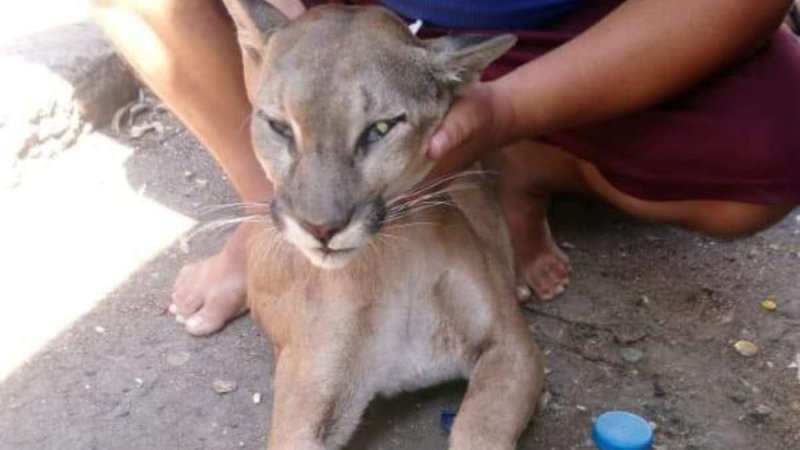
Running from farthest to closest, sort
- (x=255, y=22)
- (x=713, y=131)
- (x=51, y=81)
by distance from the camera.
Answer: (x=51, y=81) → (x=713, y=131) → (x=255, y=22)

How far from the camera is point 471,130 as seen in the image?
6.97ft

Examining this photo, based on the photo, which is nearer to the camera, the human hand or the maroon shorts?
the human hand

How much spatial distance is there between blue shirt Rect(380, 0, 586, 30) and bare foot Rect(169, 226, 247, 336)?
659 millimetres

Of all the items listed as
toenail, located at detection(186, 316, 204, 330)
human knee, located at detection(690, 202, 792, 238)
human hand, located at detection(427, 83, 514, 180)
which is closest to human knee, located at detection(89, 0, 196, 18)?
toenail, located at detection(186, 316, 204, 330)

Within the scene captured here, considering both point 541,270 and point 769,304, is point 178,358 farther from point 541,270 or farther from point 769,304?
point 769,304

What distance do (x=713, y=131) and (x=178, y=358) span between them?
4.04 feet

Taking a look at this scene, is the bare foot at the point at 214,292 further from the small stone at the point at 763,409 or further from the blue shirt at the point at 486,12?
the small stone at the point at 763,409

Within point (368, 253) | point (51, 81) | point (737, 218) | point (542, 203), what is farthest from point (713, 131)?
point (51, 81)

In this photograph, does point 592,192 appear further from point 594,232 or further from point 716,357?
point 716,357

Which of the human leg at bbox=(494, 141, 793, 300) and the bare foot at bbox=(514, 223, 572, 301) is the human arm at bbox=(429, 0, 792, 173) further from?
the bare foot at bbox=(514, 223, 572, 301)

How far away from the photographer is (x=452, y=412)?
248cm

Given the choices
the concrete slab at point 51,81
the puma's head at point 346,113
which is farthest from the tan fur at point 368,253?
the concrete slab at point 51,81

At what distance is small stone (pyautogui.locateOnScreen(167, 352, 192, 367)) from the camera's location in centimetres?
268

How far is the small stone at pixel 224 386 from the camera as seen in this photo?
259 cm
